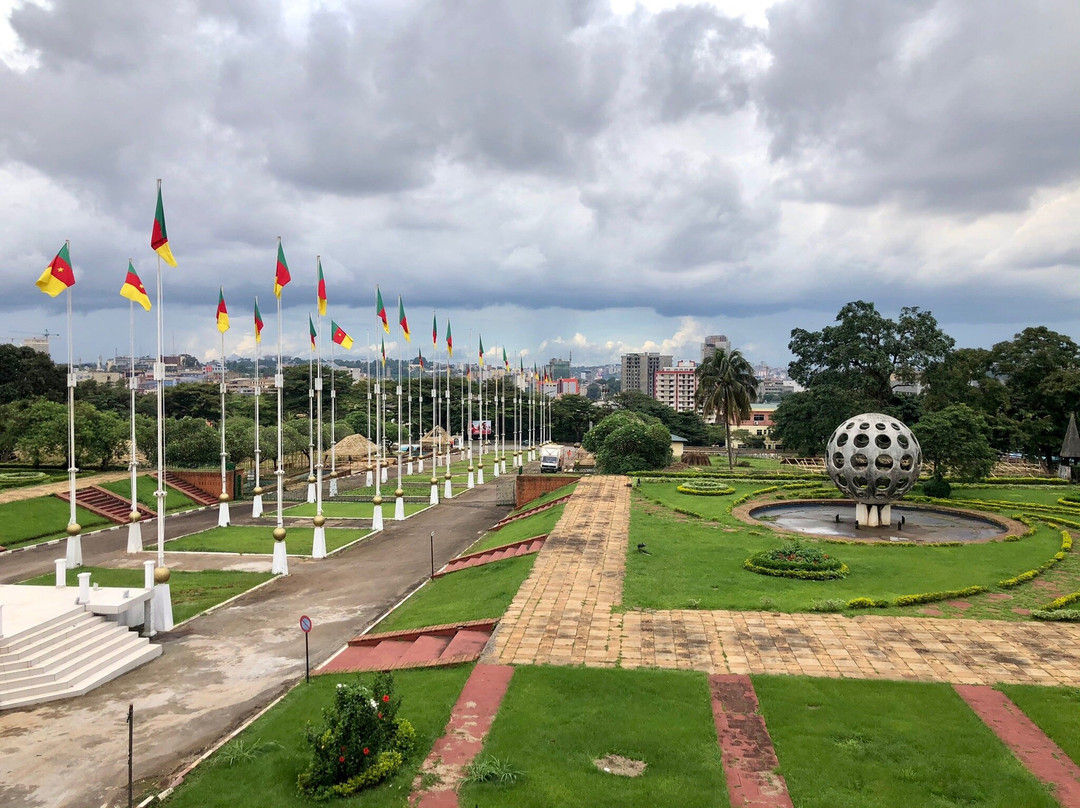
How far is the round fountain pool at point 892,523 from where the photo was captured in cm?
2617

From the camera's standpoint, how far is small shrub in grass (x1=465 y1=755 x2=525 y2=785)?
33.3 ft

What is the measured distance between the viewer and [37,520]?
32.9 meters

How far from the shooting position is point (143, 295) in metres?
22.6

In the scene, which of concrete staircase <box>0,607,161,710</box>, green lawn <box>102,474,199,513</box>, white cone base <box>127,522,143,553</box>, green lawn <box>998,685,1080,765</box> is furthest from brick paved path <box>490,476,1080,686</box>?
green lawn <box>102,474,199,513</box>

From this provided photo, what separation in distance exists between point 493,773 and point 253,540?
24.1 m

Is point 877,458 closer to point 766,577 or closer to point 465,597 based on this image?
point 766,577

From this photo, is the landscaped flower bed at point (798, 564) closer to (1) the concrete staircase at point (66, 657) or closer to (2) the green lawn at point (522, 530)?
(2) the green lawn at point (522, 530)

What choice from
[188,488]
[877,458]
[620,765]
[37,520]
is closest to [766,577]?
[877,458]

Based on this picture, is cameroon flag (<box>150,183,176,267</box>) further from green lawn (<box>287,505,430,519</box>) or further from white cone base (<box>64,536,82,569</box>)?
green lawn (<box>287,505,430,519</box>)

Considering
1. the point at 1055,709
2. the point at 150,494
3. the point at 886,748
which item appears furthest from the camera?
the point at 150,494

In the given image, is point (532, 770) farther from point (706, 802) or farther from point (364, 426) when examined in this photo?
point (364, 426)

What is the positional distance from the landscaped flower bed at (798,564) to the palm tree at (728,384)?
1182 inches

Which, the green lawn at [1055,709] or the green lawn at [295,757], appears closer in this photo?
the green lawn at [295,757]

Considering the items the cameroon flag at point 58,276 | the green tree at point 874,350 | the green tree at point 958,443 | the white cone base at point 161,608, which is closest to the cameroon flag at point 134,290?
the cameroon flag at point 58,276
